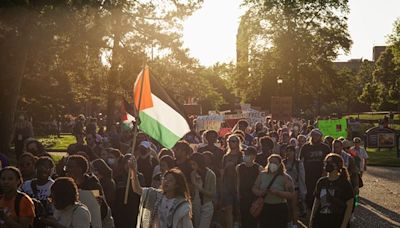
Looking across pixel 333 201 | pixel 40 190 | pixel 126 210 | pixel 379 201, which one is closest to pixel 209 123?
pixel 379 201

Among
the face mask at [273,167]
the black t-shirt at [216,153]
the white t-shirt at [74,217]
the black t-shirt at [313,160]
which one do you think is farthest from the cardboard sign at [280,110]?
the white t-shirt at [74,217]

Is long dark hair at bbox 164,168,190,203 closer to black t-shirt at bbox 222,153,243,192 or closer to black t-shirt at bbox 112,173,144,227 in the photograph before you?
black t-shirt at bbox 112,173,144,227

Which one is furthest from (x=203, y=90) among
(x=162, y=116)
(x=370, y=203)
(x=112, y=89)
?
(x=162, y=116)

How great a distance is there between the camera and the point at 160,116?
922cm

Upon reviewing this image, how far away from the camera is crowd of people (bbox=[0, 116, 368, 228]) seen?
21.5 feet

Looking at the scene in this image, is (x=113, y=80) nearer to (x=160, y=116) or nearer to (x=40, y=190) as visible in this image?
(x=160, y=116)

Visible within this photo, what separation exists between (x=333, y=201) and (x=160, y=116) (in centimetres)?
250

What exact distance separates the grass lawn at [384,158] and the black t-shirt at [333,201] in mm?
21601

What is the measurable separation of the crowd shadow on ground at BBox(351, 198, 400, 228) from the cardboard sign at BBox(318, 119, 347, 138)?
19.4ft

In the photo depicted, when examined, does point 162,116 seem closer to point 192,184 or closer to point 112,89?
point 192,184

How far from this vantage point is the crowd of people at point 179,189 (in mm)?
6539

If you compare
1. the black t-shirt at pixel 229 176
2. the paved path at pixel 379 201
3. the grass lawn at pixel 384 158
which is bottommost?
the grass lawn at pixel 384 158

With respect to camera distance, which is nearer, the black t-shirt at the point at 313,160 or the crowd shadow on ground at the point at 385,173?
the black t-shirt at the point at 313,160

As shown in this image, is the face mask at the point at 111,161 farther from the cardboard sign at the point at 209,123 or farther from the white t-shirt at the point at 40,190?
the cardboard sign at the point at 209,123
